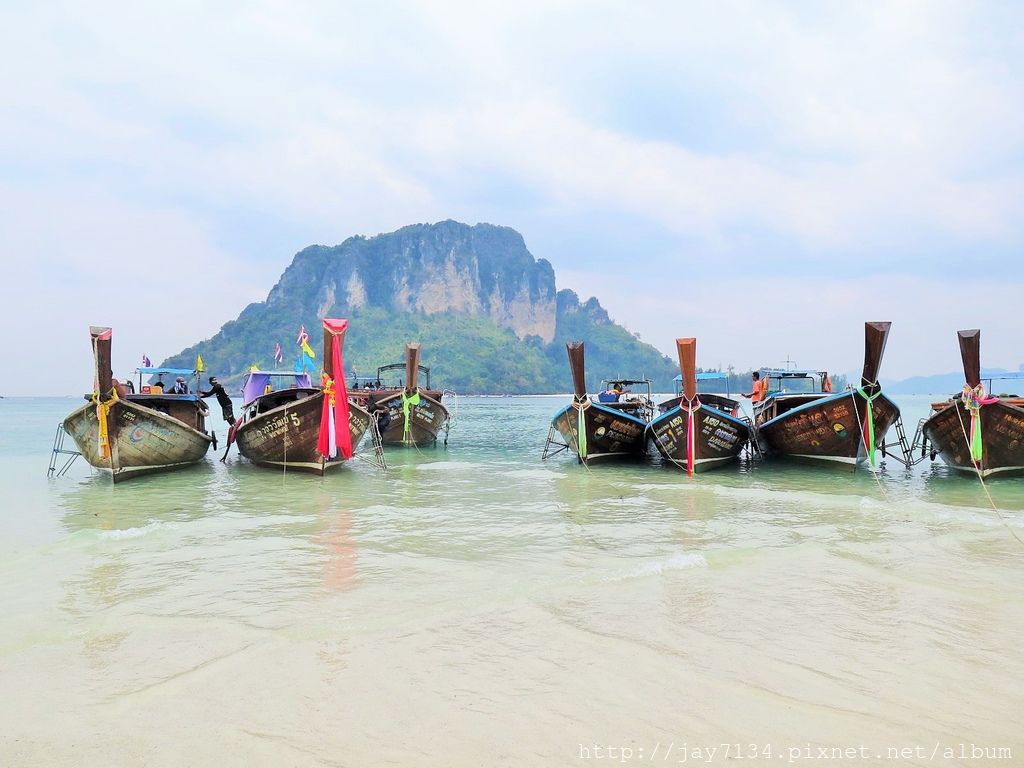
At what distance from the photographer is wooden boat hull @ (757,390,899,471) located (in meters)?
15.3

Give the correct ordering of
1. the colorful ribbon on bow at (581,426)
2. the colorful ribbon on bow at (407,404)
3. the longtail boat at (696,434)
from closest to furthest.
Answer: the longtail boat at (696,434)
the colorful ribbon on bow at (581,426)
the colorful ribbon on bow at (407,404)

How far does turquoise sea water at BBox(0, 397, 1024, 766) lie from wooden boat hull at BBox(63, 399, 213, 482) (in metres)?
3.31

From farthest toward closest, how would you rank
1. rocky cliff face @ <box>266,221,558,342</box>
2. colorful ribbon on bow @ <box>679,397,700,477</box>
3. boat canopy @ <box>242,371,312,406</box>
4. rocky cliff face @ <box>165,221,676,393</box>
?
rocky cliff face @ <box>266,221,558,342</box> < rocky cliff face @ <box>165,221,676,393</box> < boat canopy @ <box>242,371,312,406</box> < colorful ribbon on bow @ <box>679,397,700,477</box>

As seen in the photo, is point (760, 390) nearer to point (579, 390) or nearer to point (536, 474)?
point (579, 390)

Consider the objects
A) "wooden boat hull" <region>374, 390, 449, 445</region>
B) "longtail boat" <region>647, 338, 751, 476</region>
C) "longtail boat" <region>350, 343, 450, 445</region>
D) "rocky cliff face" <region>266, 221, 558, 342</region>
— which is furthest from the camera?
"rocky cliff face" <region>266, 221, 558, 342</region>

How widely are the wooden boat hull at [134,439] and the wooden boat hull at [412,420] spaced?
803 cm

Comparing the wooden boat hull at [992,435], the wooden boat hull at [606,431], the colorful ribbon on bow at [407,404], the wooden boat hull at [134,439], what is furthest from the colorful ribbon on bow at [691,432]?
the wooden boat hull at [134,439]

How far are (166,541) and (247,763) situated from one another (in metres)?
6.31

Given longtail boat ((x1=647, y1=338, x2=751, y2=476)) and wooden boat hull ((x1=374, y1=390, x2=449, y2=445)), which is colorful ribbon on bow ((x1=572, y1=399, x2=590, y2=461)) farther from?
wooden boat hull ((x1=374, y1=390, x2=449, y2=445))

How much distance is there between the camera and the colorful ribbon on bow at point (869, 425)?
14734 millimetres

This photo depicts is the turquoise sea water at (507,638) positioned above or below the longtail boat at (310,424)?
below

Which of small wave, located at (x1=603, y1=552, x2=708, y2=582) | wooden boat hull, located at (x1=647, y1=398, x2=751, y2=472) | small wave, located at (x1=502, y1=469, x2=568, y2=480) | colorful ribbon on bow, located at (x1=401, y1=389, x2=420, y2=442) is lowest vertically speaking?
small wave, located at (x1=502, y1=469, x2=568, y2=480)

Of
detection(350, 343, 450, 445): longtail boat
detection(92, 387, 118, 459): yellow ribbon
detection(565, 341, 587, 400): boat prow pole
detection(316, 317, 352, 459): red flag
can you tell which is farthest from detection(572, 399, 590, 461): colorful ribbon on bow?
detection(92, 387, 118, 459): yellow ribbon

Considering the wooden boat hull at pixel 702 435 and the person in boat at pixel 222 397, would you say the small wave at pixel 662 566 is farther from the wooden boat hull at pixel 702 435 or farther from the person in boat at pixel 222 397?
the person in boat at pixel 222 397
